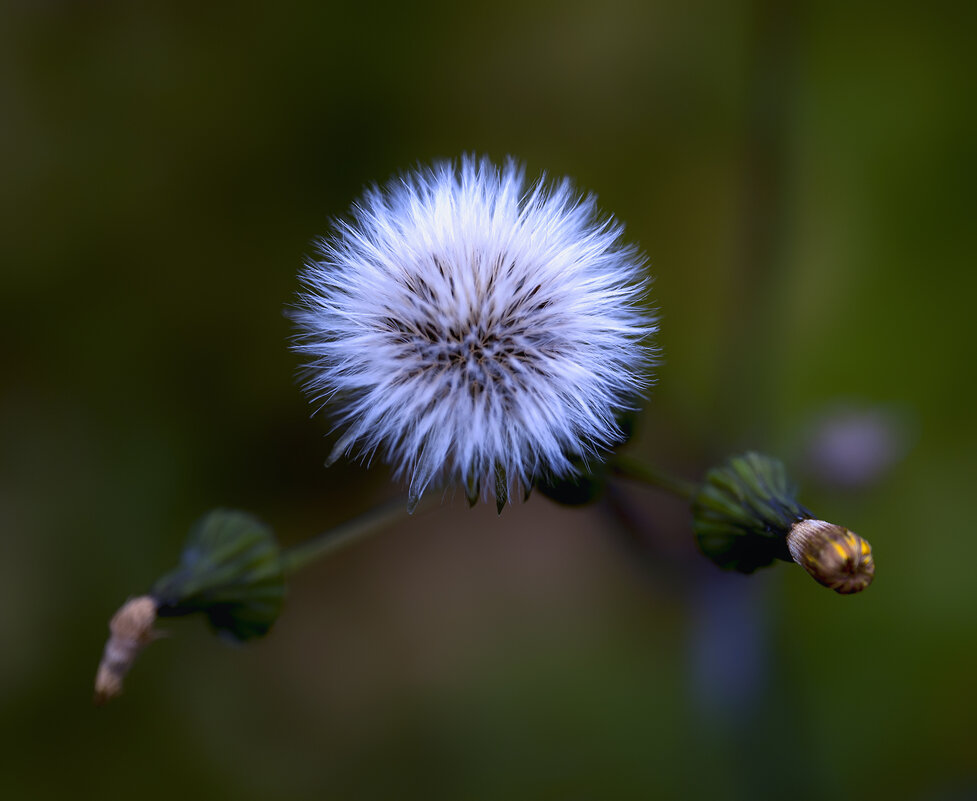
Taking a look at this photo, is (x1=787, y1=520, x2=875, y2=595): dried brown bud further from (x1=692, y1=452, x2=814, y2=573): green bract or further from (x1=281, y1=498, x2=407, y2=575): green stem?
(x1=281, y1=498, x2=407, y2=575): green stem

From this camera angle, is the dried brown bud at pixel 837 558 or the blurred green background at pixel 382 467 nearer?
the dried brown bud at pixel 837 558

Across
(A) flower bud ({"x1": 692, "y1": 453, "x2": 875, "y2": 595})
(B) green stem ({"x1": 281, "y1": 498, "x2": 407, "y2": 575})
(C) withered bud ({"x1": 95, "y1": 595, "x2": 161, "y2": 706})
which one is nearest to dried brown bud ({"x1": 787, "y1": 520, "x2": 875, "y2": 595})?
(A) flower bud ({"x1": 692, "y1": 453, "x2": 875, "y2": 595})

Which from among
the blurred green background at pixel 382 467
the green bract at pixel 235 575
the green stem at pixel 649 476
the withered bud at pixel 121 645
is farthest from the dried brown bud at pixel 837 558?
the blurred green background at pixel 382 467

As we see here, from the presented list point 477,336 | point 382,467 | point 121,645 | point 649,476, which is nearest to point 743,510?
point 649,476

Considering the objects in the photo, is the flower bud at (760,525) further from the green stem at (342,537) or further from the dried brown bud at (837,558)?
the green stem at (342,537)

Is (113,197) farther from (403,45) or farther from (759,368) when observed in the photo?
(759,368)
